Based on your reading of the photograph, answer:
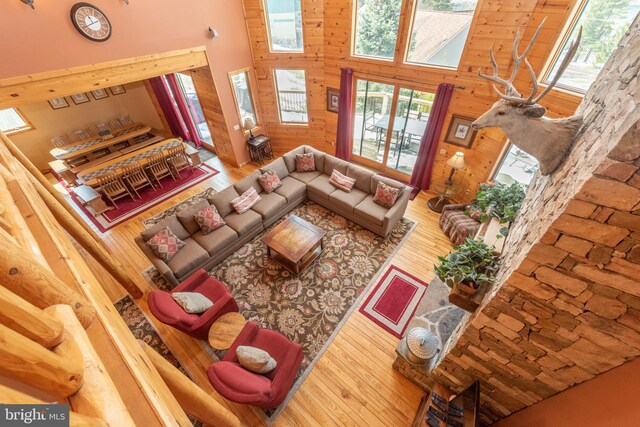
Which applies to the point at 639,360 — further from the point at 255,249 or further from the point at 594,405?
the point at 255,249

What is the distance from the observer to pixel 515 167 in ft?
14.4

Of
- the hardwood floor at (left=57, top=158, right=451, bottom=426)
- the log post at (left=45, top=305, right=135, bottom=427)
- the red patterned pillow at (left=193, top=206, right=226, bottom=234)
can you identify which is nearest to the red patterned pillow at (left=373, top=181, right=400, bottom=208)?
the hardwood floor at (left=57, top=158, right=451, bottom=426)

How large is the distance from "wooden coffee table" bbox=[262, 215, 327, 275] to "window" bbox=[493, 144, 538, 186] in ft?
11.0

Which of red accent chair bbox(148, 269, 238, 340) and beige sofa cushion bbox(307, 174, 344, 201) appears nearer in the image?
red accent chair bbox(148, 269, 238, 340)

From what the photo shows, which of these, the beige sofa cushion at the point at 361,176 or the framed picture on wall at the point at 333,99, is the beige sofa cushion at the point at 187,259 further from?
the framed picture on wall at the point at 333,99

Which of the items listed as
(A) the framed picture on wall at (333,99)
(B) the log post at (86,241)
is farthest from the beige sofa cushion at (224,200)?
(A) the framed picture on wall at (333,99)

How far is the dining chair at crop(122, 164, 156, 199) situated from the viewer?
5680 millimetres

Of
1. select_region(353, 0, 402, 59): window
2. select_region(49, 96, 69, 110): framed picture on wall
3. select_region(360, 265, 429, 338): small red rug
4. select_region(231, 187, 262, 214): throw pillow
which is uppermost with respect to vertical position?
select_region(353, 0, 402, 59): window

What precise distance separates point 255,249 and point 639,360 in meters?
4.32

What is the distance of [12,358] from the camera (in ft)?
1.54

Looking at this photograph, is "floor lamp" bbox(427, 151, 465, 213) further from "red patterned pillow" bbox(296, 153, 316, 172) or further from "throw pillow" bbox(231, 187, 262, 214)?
"throw pillow" bbox(231, 187, 262, 214)

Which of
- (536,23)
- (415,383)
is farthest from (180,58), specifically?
(415,383)

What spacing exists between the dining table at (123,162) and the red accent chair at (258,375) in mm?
4917

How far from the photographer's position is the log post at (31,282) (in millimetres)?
617
